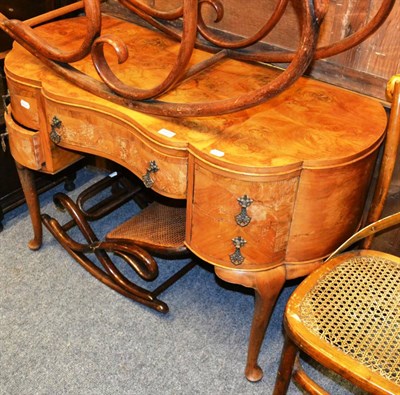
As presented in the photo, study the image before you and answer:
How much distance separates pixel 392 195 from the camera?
171 cm

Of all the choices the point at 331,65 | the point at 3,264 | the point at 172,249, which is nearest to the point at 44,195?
the point at 3,264

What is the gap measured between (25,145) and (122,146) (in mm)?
354

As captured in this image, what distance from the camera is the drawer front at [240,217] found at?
133 centimetres

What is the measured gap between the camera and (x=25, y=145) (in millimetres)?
1720

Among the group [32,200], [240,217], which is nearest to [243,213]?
[240,217]

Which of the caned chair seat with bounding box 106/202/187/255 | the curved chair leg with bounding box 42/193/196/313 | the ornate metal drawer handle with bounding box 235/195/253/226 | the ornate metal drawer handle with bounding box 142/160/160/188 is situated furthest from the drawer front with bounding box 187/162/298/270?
the curved chair leg with bounding box 42/193/196/313

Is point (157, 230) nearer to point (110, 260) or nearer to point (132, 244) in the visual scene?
point (132, 244)

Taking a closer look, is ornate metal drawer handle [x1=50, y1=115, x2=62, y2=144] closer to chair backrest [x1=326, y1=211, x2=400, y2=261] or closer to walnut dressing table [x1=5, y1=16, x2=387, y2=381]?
walnut dressing table [x1=5, y1=16, x2=387, y2=381]

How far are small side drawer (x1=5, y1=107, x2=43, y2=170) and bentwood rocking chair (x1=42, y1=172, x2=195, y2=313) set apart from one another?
Answer: 29 cm

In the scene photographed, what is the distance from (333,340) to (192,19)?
2.46 ft

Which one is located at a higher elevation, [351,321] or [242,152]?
[242,152]

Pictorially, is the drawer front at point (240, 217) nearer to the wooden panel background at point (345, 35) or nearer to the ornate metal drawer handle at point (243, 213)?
the ornate metal drawer handle at point (243, 213)

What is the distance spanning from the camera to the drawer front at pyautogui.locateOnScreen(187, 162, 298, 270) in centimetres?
133

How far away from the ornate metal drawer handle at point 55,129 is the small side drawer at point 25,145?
77mm
